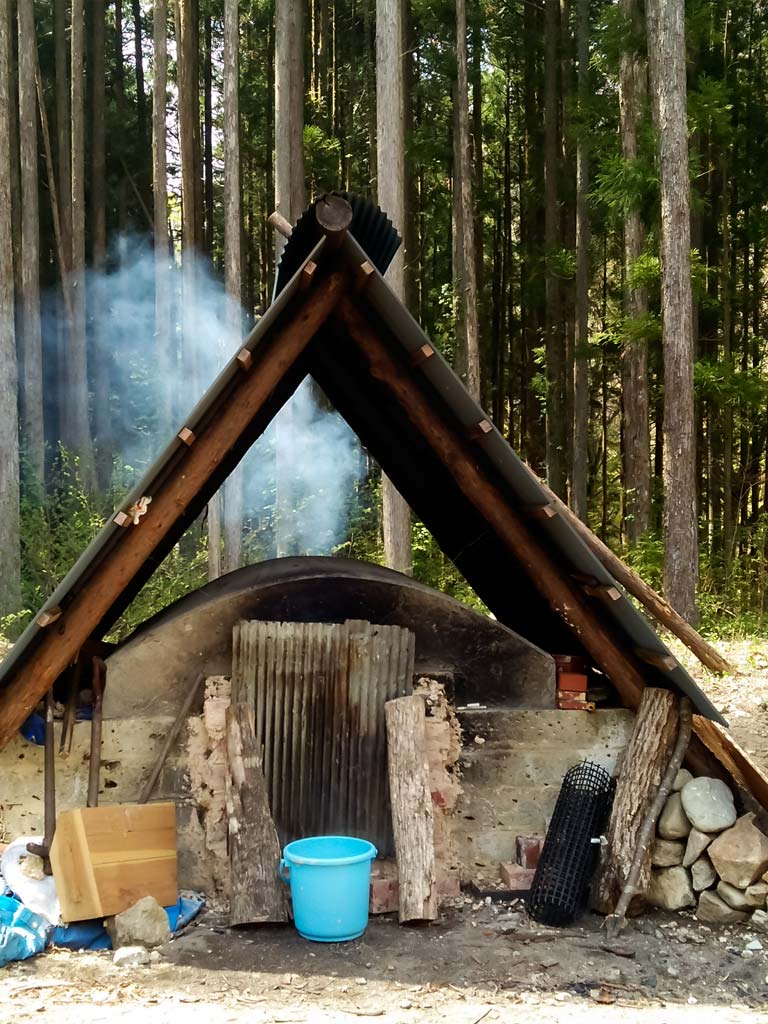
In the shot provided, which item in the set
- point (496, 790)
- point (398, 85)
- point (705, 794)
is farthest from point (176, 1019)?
point (398, 85)

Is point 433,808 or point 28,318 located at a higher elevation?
point 28,318

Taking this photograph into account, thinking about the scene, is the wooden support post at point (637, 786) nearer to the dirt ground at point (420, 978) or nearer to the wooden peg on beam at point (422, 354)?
the dirt ground at point (420, 978)

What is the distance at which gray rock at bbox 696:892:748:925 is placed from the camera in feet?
16.4

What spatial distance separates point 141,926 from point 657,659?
2926 millimetres

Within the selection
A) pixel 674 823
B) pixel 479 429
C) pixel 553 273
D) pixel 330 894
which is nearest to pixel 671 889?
pixel 674 823

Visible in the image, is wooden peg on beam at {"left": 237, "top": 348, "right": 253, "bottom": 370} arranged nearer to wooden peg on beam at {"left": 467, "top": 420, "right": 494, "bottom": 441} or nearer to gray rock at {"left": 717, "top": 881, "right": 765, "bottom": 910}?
wooden peg on beam at {"left": 467, "top": 420, "right": 494, "bottom": 441}

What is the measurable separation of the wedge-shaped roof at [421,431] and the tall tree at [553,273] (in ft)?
54.7

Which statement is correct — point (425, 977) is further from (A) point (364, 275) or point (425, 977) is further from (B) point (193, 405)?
(B) point (193, 405)

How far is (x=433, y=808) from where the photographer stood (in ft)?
17.7

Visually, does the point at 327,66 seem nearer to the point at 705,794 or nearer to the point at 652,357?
the point at 652,357

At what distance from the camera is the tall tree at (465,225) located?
17.8m

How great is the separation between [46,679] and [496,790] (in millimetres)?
2540

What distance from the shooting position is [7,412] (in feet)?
54.0

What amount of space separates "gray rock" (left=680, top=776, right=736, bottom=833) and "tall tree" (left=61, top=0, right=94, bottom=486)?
17.1 metres
